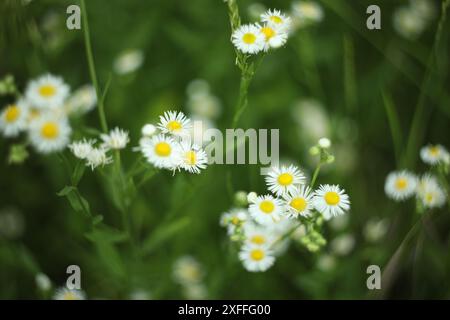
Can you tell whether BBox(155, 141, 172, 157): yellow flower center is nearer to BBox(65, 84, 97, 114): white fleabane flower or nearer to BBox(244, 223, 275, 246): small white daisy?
BBox(244, 223, 275, 246): small white daisy

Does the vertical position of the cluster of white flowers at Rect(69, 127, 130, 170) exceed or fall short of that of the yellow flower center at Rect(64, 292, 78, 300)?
it exceeds it

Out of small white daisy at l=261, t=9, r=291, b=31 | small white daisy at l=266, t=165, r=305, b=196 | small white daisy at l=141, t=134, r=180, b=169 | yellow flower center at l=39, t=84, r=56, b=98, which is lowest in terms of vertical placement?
small white daisy at l=266, t=165, r=305, b=196

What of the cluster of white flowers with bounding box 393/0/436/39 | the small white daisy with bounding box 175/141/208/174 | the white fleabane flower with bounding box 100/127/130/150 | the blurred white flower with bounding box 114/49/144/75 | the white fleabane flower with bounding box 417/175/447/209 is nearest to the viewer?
the small white daisy with bounding box 175/141/208/174

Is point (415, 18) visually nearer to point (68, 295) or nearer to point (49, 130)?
point (49, 130)

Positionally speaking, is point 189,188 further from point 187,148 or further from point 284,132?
point 284,132

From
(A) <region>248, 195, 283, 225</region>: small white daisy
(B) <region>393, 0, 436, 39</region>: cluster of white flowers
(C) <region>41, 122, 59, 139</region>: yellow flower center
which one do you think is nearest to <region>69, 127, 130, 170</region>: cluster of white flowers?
(C) <region>41, 122, 59, 139</region>: yellow flower center

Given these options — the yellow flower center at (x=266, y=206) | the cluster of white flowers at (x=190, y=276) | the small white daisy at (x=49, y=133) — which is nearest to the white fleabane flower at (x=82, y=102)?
the small white daisy at (x=49, y=133)

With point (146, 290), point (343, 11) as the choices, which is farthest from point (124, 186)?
point (343, 11)
